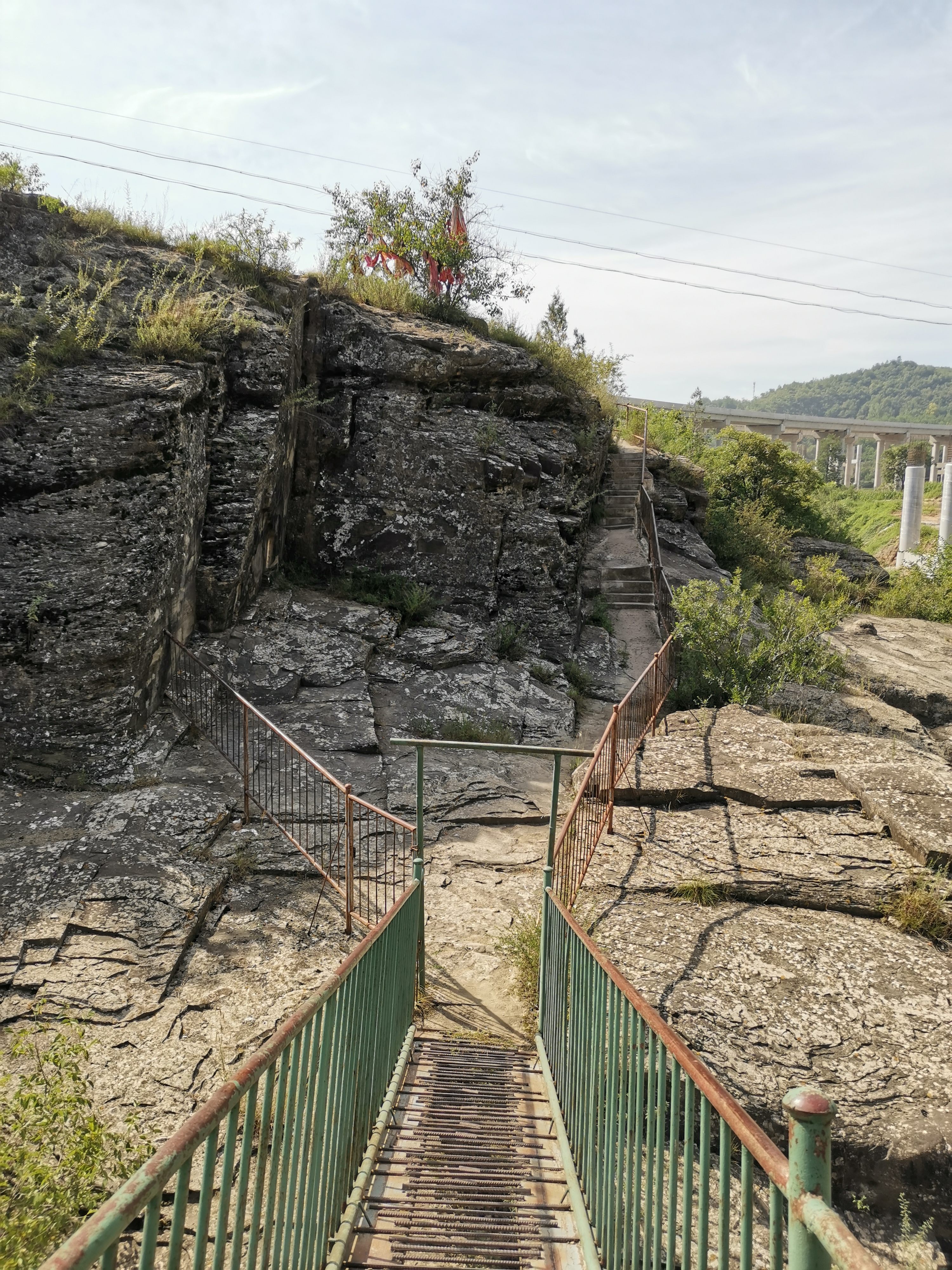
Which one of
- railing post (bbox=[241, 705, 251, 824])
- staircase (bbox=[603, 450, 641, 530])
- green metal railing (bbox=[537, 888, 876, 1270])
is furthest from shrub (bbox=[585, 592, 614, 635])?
green metal railing (bbox=[537, 888, 876, 1270])

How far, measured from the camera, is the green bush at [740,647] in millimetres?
11781

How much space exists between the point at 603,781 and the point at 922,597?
16.7 meters

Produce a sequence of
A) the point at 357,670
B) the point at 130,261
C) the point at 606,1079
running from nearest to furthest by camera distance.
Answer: the point at 606,1079
the point at 357,670
the point at 130,261

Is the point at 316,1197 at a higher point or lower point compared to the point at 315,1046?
lower

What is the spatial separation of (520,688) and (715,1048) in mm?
8096

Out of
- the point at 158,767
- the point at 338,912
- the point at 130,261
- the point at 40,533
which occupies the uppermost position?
the point at 130,261

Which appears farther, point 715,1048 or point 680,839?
point 680,839

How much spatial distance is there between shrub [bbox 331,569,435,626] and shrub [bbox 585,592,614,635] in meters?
3.44

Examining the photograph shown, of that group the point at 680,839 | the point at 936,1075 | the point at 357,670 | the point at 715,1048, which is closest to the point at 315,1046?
the point at 715,1048

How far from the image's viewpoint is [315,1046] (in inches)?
113

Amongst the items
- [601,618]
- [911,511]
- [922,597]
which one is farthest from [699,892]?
[911,511]

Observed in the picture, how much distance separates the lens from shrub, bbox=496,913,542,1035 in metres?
6.18

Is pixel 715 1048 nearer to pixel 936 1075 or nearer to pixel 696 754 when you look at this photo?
pixel 936 1075

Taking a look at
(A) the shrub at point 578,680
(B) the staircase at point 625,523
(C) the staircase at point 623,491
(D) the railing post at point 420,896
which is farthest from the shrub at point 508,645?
(D) the railing post at point 420,896
